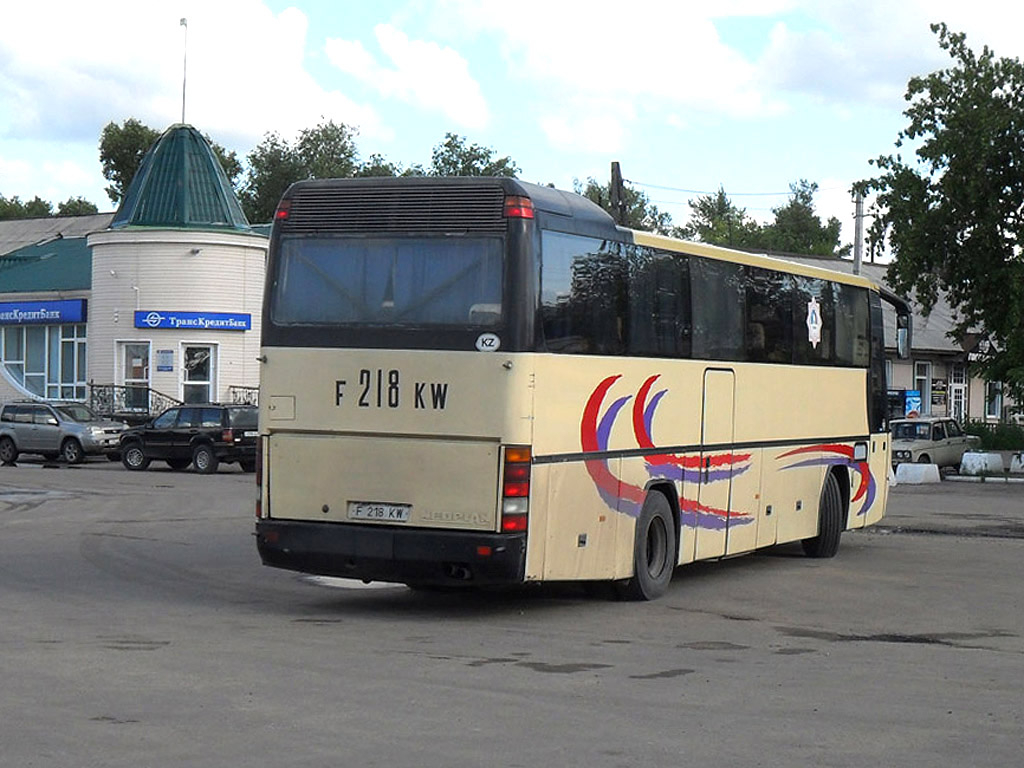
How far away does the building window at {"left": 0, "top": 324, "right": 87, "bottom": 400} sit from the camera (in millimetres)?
59875

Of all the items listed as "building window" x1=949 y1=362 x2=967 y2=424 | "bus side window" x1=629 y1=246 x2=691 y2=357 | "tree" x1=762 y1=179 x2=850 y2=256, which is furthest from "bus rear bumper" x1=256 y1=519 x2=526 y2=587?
"tree" x1=762 y1=179 x2=850 y2=256

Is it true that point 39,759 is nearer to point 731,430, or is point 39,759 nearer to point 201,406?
point 731,430

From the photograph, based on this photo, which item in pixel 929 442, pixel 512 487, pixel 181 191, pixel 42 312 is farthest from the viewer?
pixel 42 312

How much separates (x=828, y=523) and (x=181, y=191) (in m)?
40.1

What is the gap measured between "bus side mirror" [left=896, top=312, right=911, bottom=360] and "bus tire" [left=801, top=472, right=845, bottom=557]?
2.54m

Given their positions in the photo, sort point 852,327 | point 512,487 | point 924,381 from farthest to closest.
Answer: point 924,381, point 852,327, point 512,487

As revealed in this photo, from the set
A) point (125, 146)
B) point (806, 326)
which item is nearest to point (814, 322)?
point (806, 326)

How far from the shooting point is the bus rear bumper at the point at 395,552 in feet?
43.1

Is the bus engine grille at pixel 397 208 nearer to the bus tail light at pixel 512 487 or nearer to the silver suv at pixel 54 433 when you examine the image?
the bus tail light at pixel 512 487

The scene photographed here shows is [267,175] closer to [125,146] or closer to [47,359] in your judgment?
[125,146]

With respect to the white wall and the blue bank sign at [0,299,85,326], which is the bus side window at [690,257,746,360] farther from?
the blue bank sign at [0,299,85,326]

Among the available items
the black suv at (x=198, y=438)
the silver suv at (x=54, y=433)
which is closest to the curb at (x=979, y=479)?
the black suv at (x=198, y=438)

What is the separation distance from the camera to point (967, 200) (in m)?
41.6

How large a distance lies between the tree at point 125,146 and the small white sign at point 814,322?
87.8 m
